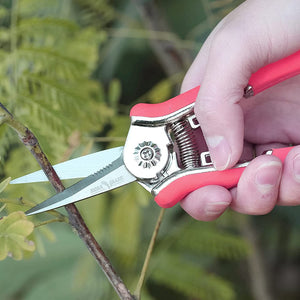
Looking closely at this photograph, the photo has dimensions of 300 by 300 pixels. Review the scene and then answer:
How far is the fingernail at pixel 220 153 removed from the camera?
45.6 inches

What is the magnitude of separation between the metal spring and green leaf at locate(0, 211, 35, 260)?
0.54 m

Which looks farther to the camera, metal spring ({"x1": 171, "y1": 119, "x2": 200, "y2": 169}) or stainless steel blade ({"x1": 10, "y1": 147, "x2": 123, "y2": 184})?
metal spring ({"x1": 171, "y1": 119, "x2": 200, "y2": 169})

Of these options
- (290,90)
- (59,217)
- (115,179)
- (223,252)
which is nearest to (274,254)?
(223,252)

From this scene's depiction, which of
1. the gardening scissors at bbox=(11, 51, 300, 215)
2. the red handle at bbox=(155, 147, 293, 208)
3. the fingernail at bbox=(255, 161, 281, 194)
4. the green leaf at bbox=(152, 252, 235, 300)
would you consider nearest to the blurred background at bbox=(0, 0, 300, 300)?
the green leaf at bbox=(152, 252, 235, 300)

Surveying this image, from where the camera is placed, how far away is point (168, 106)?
4.00 ft

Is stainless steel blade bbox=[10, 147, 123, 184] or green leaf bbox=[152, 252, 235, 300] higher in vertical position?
stainless steel blade bbox=[10, 147, 123, 184]

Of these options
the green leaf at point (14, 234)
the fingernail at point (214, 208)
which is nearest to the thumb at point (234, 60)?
the fingernail at point (214, 208)

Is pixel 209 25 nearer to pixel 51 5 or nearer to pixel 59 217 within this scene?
pixel 51 5

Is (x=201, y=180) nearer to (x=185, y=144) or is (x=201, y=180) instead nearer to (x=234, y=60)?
(x=185, y=144)

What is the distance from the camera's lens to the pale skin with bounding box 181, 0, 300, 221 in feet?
3.71

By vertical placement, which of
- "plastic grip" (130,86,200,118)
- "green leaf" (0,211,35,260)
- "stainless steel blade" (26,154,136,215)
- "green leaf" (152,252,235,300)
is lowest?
"green leaf" (152,252,235,300)

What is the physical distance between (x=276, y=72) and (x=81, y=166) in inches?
23.1

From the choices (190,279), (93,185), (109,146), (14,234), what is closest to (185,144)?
(93,185)

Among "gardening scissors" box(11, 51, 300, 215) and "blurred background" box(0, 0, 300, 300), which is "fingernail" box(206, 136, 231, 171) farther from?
"blurred background" box(0, 0, 300, 300)
